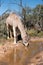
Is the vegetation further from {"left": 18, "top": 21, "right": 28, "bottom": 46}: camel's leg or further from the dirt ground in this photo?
the dirt ground

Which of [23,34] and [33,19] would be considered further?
[33,19]

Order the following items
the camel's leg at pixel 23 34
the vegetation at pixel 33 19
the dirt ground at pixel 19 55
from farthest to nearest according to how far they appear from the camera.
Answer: the vegetation at pixel 33 19 → the camel's leg at pixel 23 34 → the dirt ground at pixel 19 55

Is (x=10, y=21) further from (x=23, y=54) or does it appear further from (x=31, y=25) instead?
(x=31, y=25)

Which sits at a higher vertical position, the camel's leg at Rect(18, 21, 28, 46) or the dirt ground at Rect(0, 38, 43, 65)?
the camel's leg at Rect(18, 21, 28, 46)

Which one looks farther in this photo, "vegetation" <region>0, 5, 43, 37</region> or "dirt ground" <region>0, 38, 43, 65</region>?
"vegetation" <region>0, 5, 43, 37</region>

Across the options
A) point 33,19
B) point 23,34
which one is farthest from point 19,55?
point 33,19

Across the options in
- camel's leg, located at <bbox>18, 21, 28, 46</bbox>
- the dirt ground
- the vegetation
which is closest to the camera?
the dirt ground

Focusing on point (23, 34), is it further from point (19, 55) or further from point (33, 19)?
point (33, 19)

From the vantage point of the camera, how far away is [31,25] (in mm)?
24219

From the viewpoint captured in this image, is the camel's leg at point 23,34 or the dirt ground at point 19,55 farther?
the camel's leg at point 23,34

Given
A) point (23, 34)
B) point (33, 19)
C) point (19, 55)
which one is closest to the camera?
point (19, 55)

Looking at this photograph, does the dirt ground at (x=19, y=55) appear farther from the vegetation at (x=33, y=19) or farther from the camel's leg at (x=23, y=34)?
the vegetation at (x=33, y=19)

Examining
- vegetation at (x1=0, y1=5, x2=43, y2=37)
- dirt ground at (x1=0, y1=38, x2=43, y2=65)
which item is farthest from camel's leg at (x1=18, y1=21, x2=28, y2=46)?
vegetation at (x1=0, y1=5, x2=43, y2=37)

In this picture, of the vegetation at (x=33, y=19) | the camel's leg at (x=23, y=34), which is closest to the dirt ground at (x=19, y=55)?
the camel's leg at (x=23, y=34)
